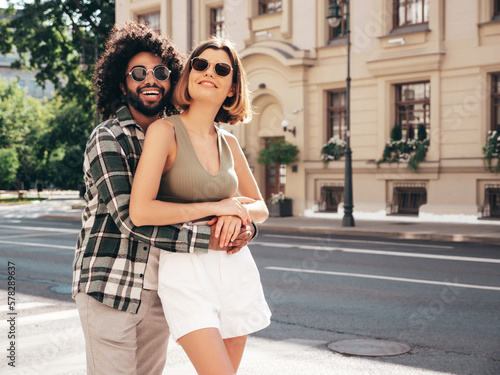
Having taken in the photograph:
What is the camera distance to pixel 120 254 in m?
2.86

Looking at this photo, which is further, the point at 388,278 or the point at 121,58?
the point at 388,278

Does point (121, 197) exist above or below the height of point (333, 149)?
below

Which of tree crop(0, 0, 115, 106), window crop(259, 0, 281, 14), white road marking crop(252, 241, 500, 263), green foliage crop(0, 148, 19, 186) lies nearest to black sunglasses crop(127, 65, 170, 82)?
white road marking crop(252, 241, 500, 263)

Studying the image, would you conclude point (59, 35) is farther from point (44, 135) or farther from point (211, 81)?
point (211, 81)

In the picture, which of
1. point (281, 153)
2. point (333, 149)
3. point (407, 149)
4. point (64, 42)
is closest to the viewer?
point (407, 149)

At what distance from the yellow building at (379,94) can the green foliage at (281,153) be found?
429 mm

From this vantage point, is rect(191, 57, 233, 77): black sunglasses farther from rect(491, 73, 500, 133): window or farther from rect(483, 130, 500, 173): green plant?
rect(491, 73, 500, 133): window

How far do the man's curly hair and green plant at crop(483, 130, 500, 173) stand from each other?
18416mm

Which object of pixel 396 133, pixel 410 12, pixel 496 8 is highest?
pixel 410 12

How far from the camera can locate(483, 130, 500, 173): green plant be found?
20062 millimetres

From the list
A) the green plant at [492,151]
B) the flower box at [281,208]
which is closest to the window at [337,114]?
the flower box at [281,208]

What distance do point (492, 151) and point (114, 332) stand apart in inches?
748

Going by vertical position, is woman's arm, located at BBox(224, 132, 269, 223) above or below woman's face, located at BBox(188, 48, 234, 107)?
below

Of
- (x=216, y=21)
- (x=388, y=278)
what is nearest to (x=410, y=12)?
(x=216, y=21)
